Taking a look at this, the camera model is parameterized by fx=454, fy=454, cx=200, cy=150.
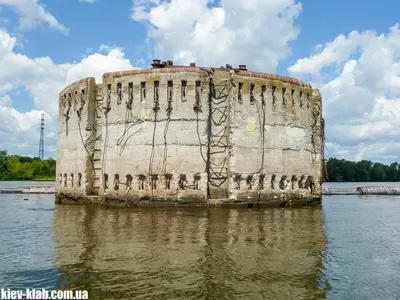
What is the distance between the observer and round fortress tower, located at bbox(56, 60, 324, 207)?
72.0 feet

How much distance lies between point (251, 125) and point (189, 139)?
341 cm

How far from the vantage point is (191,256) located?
10320 millimetres

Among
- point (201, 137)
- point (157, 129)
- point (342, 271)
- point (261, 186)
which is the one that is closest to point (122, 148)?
point (157, 129)

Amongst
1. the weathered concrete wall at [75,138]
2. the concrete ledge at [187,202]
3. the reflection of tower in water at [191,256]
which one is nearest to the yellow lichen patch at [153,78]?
the weathered concrete wall at [75,138]

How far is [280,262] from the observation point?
9820mm

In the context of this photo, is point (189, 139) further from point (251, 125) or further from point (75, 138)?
point (75, 138)

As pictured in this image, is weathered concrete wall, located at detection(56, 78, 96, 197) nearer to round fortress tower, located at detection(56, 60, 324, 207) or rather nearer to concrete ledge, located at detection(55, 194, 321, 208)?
round fortress tower, located at detection(56, 60, 324, 207)

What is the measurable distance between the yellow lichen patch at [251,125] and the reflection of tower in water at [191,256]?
6381 mm

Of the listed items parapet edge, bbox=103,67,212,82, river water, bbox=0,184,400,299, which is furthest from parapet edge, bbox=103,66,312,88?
river water, bbox=0,184,400,299

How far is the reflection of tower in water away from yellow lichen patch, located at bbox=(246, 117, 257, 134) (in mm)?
6381

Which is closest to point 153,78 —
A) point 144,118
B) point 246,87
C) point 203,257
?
point 144,118

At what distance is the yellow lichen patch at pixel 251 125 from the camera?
23.0m

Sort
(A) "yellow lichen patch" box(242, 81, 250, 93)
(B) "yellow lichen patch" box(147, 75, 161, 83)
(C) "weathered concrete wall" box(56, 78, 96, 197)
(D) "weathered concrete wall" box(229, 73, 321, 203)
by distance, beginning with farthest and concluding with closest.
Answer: (C) "weathered concrete wall" box(56, 78, 96, 197) → (A) "yellow lichen patch" box(242, 81, 250, 93) → (D) "weathered concrete wall" box(229, 73, 321, 203) → (B) "yellow lichen patch" box(147, 75, 161, 83)

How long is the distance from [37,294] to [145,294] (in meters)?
1.73
